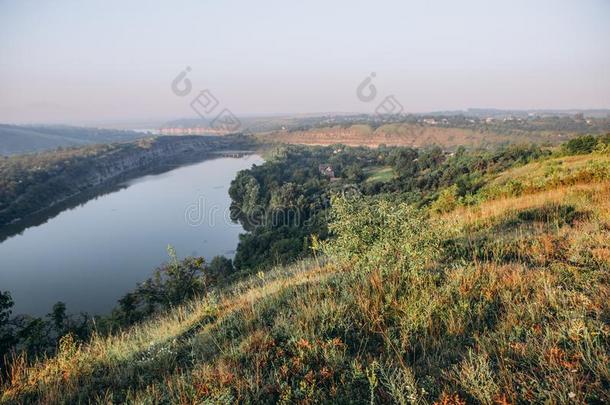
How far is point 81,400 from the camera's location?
3041mm

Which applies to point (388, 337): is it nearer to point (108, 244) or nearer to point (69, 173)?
point (108, 244)

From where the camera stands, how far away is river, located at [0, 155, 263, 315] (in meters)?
26.1

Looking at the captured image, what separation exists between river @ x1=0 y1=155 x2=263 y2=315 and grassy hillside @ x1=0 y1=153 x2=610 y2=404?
22407 millimetres

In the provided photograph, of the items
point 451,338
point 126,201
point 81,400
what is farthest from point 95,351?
point 126,201

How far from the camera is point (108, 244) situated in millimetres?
36781

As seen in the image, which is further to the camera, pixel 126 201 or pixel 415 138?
pixel 415 138

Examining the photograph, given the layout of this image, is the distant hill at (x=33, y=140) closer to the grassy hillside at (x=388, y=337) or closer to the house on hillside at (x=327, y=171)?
the house on hillside at (x=327, y=171)

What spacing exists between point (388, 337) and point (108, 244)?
40121mm

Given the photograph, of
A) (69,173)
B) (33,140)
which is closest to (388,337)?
(69,173)

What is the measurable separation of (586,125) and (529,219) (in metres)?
117

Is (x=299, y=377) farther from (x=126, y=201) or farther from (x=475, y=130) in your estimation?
(x=475, y=130)

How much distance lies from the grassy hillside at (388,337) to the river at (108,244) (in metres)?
22.4

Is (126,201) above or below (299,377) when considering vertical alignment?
below

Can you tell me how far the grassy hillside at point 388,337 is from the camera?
8.01ft
